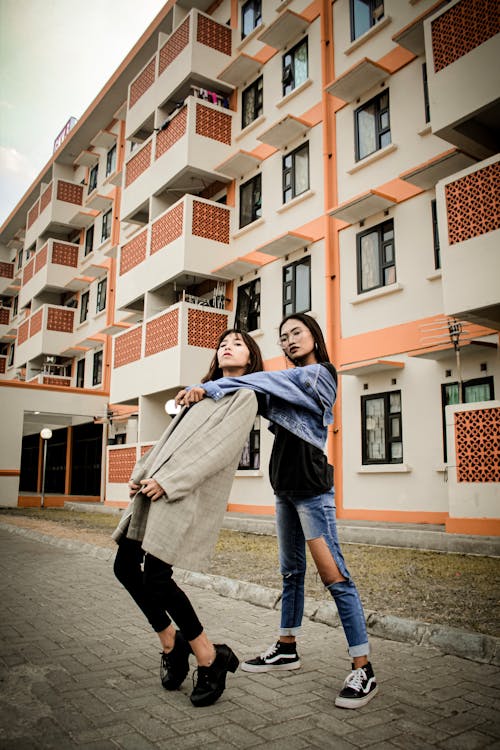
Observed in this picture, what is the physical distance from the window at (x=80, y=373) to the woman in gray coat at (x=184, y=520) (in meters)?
26.1

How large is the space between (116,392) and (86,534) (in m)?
9.28

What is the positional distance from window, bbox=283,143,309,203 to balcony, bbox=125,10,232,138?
4.57 m

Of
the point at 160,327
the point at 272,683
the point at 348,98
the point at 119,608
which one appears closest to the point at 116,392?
the point at 160,327

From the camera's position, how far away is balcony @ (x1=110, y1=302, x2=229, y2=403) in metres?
17.1

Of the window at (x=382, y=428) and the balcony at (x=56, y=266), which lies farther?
the balcony at (x=56, y=266)

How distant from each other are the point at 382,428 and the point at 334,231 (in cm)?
492

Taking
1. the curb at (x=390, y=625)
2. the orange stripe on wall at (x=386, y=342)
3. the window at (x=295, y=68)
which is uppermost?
the window at (x=295, y=68)

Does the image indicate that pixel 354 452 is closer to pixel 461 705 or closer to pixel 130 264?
pixel 461 705

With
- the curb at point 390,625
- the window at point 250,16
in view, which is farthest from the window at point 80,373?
the curb at point 390,625

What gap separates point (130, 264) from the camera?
2094cm

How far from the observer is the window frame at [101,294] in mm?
27062

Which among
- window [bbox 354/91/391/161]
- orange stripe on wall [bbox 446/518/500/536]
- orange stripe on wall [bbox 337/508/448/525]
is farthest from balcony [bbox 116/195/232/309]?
orange stripe on wall [bbox 446/518/500/536]

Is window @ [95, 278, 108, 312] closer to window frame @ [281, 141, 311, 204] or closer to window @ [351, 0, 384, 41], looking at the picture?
window frame @ [281, 141, 311, 204]

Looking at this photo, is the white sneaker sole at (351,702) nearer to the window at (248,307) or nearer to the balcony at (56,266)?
the window at (248,307)
